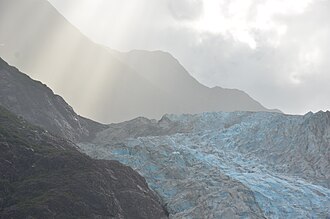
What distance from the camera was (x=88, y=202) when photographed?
5575 cm

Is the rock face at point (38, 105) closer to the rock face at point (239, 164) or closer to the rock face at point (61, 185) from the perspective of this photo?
the rock face at point (239, 164)

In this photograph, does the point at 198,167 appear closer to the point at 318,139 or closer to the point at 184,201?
the point at 184,201

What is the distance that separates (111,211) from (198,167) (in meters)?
27.1

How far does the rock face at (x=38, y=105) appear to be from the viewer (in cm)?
9900

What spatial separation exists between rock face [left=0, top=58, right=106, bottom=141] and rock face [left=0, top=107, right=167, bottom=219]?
2558 centimetres

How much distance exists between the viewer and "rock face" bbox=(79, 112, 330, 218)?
67.1 meters

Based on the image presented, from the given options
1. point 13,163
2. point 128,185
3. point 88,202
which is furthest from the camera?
point 128,185

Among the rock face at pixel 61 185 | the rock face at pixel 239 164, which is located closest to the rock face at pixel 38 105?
the rock face at pixel 239 164

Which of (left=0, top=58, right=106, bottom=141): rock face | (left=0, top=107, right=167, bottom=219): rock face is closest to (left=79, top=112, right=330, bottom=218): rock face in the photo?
(left=0, top=107, right=167, bottom=219): rock face

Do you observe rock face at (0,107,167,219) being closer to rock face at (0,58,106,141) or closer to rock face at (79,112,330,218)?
rock face at (79,112,330,218)

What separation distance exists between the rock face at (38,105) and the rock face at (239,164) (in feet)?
25.8

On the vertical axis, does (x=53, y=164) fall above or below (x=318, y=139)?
below

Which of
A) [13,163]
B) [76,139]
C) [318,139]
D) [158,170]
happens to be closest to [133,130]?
[76,139]

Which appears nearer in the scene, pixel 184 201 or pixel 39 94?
pixel 184 201
